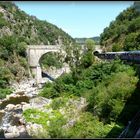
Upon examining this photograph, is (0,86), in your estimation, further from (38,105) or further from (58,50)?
(38,105)

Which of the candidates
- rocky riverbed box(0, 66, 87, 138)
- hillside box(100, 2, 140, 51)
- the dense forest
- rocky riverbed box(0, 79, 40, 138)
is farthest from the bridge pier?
rocky riverbed box(0, 66, 87, 138)

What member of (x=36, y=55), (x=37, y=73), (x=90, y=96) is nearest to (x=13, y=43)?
(x=36, y=55)

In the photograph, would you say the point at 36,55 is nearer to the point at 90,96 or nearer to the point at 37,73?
the point at 37,73

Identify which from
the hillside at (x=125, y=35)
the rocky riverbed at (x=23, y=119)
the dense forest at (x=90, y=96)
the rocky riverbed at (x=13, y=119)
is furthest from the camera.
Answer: the hillside at (x=125, y=35)

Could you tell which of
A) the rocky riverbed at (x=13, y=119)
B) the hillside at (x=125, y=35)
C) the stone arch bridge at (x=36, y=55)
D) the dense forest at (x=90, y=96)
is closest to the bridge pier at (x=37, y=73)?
the stone arch bridge at (x=36, y=55)

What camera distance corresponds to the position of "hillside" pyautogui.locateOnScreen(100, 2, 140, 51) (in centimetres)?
4780

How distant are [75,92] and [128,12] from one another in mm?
36438

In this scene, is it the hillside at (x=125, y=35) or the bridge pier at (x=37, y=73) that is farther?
the bridge pier at (x=37, y=73)

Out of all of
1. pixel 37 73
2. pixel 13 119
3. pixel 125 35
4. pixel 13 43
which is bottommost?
pixel 37 73

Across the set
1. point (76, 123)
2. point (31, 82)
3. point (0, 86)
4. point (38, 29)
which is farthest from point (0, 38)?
point (76, 123)

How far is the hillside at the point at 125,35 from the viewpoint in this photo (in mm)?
47803

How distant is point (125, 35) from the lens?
56031mm

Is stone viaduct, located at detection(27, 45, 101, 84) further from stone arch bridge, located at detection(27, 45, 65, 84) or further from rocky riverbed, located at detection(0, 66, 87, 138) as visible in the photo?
rocky riverbed, located at detection(0, 66, 87, 138)

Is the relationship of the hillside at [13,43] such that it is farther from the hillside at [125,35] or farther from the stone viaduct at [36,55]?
the hillside at [125,35]
